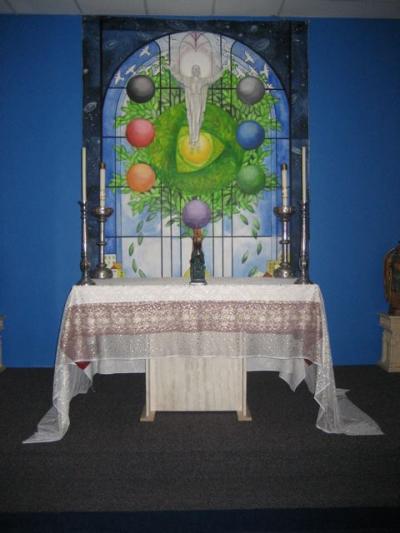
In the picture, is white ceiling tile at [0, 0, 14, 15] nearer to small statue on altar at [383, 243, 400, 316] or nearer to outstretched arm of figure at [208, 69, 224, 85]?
outstretched arm of figure at [208, 69, 224, 85]

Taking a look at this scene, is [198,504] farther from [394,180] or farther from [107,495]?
[394,180]

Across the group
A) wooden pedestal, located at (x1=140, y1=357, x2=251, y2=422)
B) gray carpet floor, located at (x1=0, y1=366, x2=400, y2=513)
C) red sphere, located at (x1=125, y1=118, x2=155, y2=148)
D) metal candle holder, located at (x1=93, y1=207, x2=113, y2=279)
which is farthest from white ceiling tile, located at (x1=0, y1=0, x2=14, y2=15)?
gray carpet floor, located at (x1=0, y1=366, x2=400, y2=513)

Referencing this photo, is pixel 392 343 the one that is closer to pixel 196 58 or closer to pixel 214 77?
pixel 214 77

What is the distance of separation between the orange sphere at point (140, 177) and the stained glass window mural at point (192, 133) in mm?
10

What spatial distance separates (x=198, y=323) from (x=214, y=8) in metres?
3.39

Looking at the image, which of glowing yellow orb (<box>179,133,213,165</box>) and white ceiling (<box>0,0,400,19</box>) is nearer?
white ceiling (<box>0,0,400,19</box>)

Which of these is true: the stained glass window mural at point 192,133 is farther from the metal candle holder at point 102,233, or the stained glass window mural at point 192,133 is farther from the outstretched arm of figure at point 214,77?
the metal candle holder at point 102,233

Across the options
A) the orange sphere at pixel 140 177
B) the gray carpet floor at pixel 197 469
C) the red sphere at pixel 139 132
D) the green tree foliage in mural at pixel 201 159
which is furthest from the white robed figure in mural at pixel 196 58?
the gray carpet floor at pixel 197 469

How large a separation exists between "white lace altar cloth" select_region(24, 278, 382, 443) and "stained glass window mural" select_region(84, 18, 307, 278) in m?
1.67

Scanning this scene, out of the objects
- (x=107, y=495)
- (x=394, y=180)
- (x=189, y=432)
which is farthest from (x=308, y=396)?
(x=394, y=180)

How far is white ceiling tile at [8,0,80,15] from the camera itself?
4465 mm

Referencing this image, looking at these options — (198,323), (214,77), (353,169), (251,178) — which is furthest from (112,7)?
(198,323)

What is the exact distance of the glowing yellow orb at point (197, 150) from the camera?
184 inches

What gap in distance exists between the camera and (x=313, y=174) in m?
4.81
